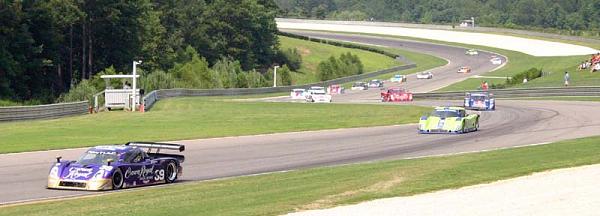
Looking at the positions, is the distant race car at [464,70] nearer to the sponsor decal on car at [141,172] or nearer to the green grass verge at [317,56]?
the green grass verge at [317,56]

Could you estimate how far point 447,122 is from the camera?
43.5 meters

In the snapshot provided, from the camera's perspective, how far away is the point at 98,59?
92.8 metres

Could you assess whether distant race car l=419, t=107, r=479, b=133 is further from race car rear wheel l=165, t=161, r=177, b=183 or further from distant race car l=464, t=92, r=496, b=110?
race car rear wheel l=165, t=161, r=177, b=183

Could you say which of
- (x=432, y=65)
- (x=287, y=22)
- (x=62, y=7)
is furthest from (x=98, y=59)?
(x=287, y=22)

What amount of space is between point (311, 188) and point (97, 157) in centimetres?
655

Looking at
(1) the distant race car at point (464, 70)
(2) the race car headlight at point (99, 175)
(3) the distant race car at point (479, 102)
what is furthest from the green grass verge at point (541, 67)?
(2) the race car headlight at point (99, 175)

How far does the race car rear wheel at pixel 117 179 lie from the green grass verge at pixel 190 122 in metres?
10.7

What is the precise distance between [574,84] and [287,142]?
51.6 metres

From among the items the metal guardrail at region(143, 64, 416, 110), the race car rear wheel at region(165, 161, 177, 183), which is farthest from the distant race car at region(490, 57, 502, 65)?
the race car rear wheel at region(165, 161, 177, 183)

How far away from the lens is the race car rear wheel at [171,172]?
25.7 meters

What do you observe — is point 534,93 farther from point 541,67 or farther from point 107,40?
point 541,67

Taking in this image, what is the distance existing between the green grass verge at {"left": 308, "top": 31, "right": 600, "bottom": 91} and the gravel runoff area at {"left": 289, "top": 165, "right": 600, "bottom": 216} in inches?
2543

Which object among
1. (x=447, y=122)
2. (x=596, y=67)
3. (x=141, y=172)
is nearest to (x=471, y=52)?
(x=596, y=67)

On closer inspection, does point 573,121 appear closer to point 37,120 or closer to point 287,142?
point 287,142
